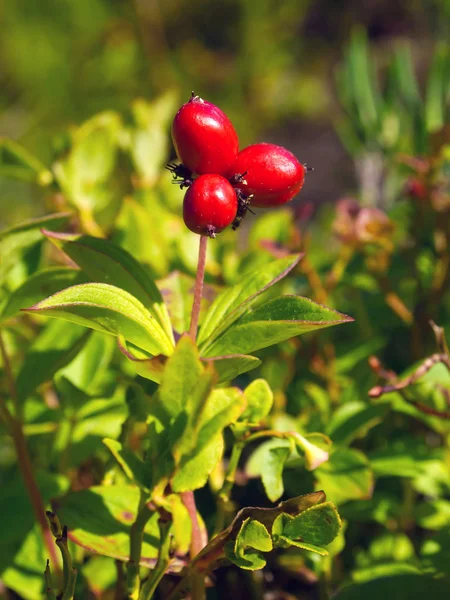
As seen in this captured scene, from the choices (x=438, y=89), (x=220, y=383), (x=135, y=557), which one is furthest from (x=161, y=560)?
(x=438, y=89)

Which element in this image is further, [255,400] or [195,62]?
[195,62]

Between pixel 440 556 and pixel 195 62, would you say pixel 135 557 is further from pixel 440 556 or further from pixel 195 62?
pixel 195 62

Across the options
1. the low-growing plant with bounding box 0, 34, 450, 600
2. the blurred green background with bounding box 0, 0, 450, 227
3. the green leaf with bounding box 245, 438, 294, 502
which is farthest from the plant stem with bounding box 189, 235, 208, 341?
the blurred green background with bounding box 0, 0, 450, 227

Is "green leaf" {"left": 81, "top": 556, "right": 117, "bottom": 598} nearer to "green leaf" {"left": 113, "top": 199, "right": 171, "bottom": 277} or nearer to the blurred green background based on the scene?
"green leaf" {"left": 113, "top": 199, "right": 171, "bottom": 277}

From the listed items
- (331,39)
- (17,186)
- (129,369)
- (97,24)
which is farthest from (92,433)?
(331,39)

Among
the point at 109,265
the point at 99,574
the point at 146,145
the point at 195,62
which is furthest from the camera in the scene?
the point at 195,62

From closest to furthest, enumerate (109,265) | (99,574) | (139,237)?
(109,265)
(99,574)
(139,237)
